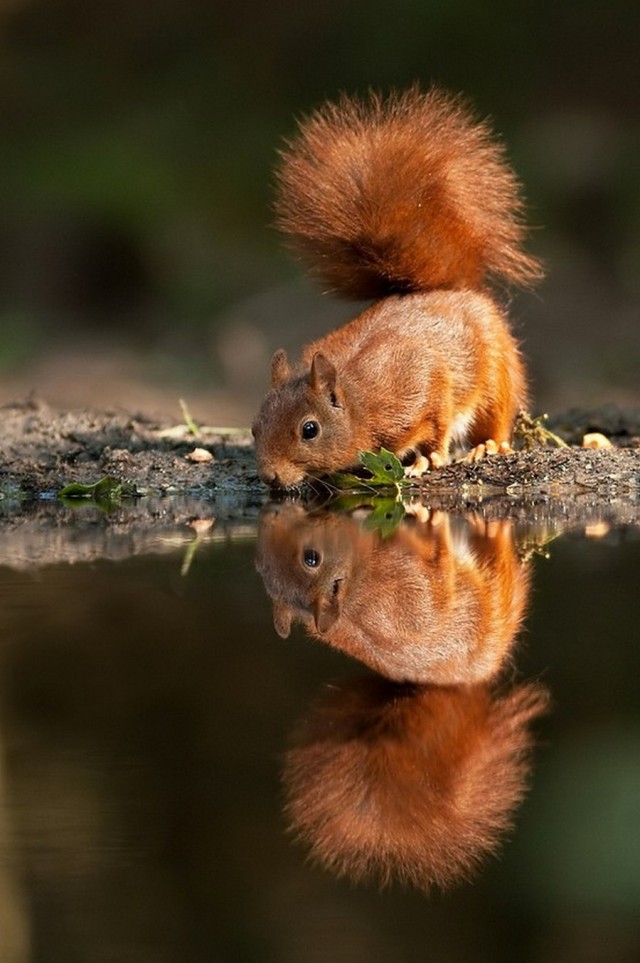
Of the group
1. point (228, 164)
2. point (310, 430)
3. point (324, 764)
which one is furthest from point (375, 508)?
point (228, 164)

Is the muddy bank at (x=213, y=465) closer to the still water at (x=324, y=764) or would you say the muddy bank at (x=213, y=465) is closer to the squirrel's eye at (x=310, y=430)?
the squirrel's eye at (x=310, y=430)

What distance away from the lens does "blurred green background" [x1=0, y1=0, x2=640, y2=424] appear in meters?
11.5

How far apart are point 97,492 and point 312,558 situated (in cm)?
201

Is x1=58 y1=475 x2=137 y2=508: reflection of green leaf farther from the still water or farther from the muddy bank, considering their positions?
the still water

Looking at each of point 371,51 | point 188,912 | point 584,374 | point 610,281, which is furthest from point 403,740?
point 371,51

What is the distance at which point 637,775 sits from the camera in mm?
2539

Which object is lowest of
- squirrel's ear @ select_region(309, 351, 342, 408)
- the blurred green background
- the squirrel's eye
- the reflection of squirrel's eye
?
the reflection of squirrel's eye

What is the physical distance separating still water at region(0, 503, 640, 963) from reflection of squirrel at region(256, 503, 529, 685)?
1cm

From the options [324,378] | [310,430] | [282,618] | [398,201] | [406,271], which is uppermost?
[398,201]

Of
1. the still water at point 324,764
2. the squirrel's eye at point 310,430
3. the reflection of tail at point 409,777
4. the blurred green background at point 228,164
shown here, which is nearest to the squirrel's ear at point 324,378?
the squirrel's eye at point 310,430

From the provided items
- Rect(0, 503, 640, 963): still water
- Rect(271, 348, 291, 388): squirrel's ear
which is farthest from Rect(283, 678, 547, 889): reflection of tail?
Rect(271, 348, 291, 388): squirrel's ear

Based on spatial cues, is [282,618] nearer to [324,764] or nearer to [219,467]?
[324,764]

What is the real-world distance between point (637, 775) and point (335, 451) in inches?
149

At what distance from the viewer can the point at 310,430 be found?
20.2 ft
